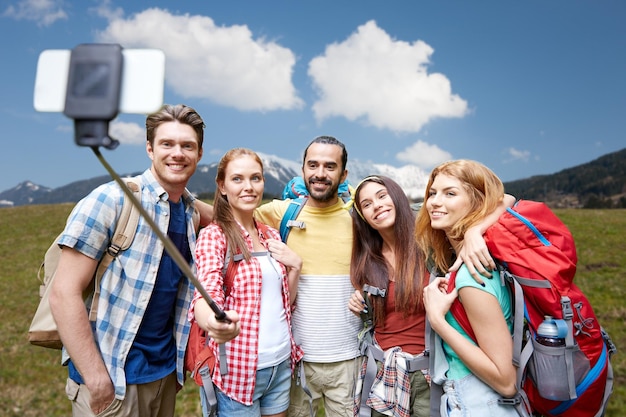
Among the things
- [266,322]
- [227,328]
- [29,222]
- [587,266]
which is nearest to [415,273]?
[266,322]

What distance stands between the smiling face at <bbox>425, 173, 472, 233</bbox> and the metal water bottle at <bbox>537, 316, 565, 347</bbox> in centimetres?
92

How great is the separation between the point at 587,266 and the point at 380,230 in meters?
17.6

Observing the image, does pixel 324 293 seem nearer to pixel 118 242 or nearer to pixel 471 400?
pixel 471 400

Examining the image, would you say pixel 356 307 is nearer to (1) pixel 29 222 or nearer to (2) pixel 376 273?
(2) pixel 376 273

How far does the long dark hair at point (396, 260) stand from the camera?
384 centimetres

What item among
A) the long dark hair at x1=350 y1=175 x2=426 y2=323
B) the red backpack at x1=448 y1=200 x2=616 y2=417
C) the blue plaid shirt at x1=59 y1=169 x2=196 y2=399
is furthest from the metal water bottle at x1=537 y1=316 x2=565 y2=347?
the blue plaid shirt at x1=59 y1=169 x2=196 y2=399

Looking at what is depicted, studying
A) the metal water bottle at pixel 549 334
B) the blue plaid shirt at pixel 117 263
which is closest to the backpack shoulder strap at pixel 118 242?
the blue plaid shirt at pixel 117 263

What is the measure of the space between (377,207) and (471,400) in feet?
5.93

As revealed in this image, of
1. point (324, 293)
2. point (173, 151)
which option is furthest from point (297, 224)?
point (173, 151)

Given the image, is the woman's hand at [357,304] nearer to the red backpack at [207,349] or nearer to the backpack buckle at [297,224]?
the backpack buckle at [297,224]

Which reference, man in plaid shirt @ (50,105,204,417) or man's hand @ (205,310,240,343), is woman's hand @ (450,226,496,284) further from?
man in plaid shirt @ (50,105,204,417)

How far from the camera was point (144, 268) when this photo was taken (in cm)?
341

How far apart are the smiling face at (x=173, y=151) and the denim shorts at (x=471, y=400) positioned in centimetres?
269

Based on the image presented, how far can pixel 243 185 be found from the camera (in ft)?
12.4
